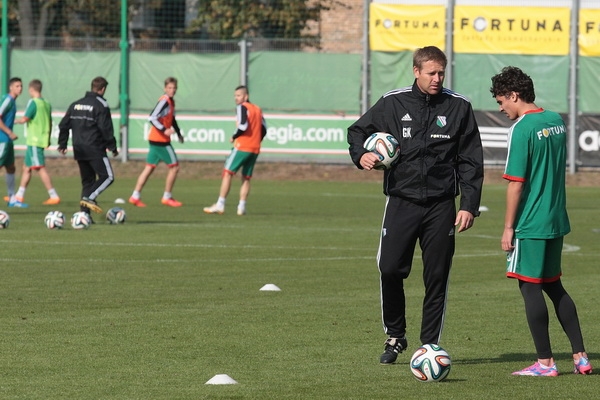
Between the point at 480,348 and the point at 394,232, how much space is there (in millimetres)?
1493

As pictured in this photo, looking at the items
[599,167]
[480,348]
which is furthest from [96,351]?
[599,167]

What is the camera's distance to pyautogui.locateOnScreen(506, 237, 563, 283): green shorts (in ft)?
28.5

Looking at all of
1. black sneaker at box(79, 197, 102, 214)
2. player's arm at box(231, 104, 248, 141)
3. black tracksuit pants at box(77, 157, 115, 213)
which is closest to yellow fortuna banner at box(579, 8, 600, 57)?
player's arm at box(231, 104, 248, 141)

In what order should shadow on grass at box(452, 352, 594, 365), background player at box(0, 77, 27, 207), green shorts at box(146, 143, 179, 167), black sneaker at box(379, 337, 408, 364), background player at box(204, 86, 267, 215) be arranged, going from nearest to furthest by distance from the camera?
black sneaker at box(379, 337, 408, 364) → shadow on grass at box(452, 352, 594, 365) → background player at box(204, 86, 267, 215) → background player at box(0, 77, 27, 207) → green shorts at box(146, 143, 179, 167)

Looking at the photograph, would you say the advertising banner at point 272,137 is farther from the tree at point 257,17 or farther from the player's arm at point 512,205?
the player's arm at point 512,205

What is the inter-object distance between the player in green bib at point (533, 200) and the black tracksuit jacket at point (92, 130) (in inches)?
499

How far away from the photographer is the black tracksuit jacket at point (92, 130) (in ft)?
67.8

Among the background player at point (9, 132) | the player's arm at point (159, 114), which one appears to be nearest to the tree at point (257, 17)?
the player's arm at point (159, 114)

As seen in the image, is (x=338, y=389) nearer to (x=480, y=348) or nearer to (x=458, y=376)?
(x=458, y=376)

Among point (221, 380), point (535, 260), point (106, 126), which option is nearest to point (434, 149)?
point (535, 260)

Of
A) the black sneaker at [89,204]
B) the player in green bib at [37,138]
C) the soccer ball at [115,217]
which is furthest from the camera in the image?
the player in green bib at [37,138]

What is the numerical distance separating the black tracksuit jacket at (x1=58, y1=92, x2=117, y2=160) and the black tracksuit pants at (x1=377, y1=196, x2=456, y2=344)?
39.9 feet

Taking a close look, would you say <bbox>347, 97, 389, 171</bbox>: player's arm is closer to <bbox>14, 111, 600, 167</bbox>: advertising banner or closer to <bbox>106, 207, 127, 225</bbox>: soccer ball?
<bbox>106, 207, 127, 225</bbox>: soccer ball

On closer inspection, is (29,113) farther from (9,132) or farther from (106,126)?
(106,126)
